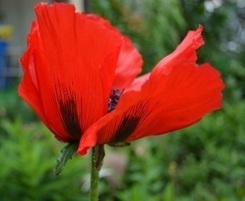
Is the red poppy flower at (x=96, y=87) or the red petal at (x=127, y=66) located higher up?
the red poppy flower at (x=96, y=87)

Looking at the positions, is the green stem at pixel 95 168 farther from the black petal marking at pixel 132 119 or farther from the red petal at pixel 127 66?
the red petal at pixel 127 66

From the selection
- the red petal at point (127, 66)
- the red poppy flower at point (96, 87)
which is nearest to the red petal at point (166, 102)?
the red poppy flower at point (96, 87)

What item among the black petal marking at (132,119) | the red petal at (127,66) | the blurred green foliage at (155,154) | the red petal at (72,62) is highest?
the red petal at (72,62)

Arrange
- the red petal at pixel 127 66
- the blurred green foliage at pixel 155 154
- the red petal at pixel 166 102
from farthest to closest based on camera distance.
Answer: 1. the blurred green foliage at pixel 155 154
2. the red petal at pixel 127 66
3. the red petal at pixel 166 102

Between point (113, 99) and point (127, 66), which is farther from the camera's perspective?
point (127, 66)

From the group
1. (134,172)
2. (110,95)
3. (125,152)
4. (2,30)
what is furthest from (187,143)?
(2,30)

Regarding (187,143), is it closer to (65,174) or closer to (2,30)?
(65,174)

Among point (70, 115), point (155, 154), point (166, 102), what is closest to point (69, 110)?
point (70, 115)

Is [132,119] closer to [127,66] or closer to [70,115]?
[70,115]
